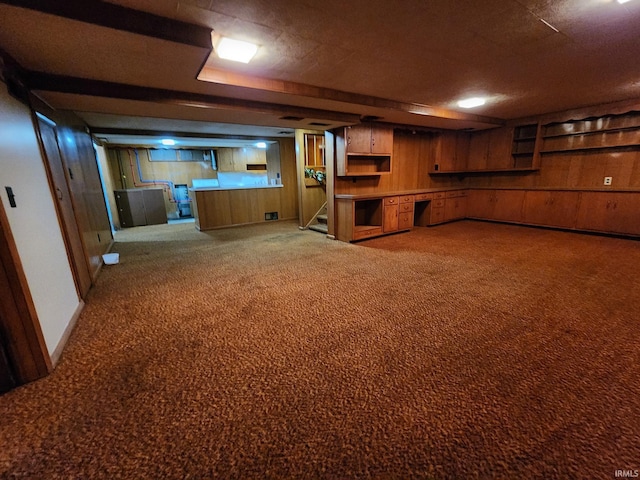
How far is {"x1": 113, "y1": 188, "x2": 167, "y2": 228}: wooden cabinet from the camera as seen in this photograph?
709 centimetres

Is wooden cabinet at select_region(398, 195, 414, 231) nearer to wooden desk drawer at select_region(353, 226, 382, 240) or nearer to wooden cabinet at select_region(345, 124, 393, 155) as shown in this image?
wooden desk drawer at select_region(353, 226, 382, 240)

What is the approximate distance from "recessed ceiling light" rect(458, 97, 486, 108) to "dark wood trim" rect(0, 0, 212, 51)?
368 centimetres

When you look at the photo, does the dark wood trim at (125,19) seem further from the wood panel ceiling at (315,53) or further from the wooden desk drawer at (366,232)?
the wooden desk drawer at (366,232)

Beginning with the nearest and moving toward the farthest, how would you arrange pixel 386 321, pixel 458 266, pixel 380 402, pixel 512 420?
pixel 512 420 < pixel 380 402 < pixel 386 321 < pixel 458 266

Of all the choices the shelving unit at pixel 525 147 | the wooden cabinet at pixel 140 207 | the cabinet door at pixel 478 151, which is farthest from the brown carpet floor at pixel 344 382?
the wooden cabinet at pixel 140 207

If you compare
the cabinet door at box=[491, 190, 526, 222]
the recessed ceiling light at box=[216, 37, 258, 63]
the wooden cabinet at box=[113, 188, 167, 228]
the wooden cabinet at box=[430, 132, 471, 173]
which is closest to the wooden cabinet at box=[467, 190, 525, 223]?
the cabinet door at box=[491, 190, 526, 222]

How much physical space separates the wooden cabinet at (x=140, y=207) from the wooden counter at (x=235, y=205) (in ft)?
4.42

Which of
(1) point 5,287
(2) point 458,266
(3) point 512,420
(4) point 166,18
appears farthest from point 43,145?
(2) point 458,266

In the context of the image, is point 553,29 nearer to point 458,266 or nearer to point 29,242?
point 458,266

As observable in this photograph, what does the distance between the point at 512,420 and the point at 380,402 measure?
2.18 feet

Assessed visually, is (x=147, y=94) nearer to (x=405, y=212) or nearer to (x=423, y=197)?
(x=405, y=212)

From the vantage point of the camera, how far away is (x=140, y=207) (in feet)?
23.9

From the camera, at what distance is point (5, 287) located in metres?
1.60

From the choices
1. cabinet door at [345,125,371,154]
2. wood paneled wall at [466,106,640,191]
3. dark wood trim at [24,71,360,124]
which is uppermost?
dark wood trim at [24,71,360,124]
